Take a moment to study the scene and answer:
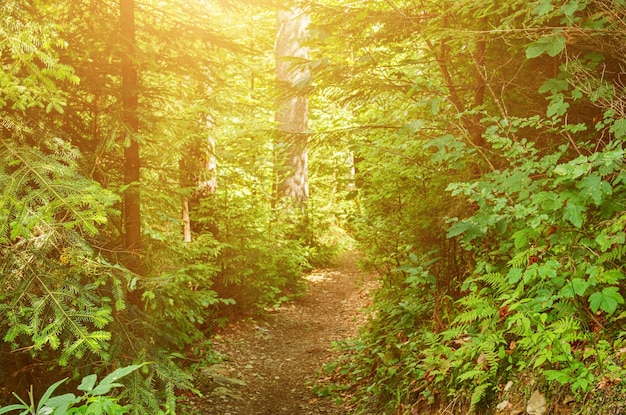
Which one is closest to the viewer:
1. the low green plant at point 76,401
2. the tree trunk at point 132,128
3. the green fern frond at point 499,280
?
the low green plant at point 76,401

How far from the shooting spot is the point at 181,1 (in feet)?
20.8

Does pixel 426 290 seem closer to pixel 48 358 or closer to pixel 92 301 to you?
pixel 92 301

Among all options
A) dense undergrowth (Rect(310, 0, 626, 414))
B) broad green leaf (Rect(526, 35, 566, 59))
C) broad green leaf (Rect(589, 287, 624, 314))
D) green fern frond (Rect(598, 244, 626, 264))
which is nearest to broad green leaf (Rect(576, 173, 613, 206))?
dense undergrowth (Rect(310, 0, 626, 414))

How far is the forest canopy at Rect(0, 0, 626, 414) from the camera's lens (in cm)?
357

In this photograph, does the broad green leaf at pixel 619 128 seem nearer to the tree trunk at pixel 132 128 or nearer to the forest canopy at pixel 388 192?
the forest canopy at pixel 388 192

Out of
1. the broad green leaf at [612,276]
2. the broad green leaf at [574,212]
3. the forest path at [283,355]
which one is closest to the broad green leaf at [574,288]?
the broad green leaf at [612,276]

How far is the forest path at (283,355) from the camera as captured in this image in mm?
5953

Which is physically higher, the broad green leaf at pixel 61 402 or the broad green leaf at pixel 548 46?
the broad green leaf at pixel 548 46

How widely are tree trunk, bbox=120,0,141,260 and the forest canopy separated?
0.07ft

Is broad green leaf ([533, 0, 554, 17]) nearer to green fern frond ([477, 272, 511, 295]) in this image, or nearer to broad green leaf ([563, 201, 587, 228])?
broad green leaf ([563, 201, 587, 228])

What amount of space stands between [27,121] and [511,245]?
4.68 meters

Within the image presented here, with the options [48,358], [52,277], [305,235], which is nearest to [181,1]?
[52,277]

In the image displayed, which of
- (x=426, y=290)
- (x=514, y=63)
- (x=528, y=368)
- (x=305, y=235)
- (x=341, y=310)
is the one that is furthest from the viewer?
(x=305, y=235)

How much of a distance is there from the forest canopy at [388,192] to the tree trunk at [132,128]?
0.07 ft
